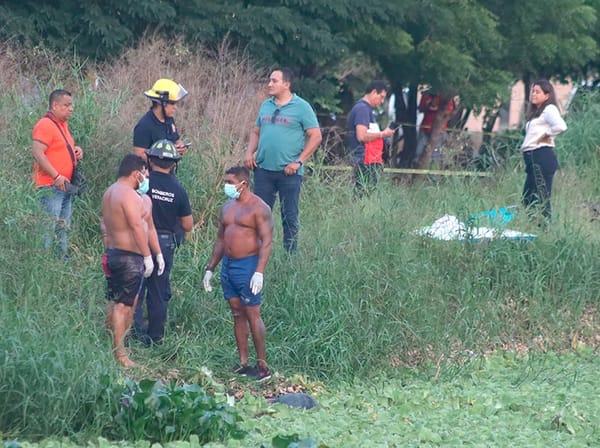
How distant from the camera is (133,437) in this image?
7.83 metres

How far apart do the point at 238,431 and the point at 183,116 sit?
6.75 meters

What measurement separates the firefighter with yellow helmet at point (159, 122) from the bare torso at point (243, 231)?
1460mm

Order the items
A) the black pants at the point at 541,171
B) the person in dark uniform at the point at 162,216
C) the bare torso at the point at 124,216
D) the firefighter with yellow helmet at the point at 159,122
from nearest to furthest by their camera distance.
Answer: the bare torso at the point at 124,216, the person in dark uniform at the point at 162,216, the firefighter with yellow helmet at the point at 159,122, the black pants at the point at 541,171

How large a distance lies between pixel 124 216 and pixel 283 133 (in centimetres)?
248

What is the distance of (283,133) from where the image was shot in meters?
11.6

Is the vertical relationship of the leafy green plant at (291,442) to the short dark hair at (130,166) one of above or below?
below

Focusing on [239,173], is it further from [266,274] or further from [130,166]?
[266,274]

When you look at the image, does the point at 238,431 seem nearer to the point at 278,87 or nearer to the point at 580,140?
the point at 278,87

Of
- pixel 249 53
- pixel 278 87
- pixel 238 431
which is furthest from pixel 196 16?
pixel 238 431

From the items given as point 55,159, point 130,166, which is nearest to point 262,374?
point 130,166

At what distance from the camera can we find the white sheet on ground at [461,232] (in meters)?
12.4

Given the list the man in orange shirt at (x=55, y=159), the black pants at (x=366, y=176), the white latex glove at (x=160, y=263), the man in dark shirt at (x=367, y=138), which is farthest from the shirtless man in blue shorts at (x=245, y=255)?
the man in dark shirt at (x=367, y=138)

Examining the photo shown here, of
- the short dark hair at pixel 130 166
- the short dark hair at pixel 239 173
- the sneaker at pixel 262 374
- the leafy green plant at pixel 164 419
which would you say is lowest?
the sneaker at pixel 262 374

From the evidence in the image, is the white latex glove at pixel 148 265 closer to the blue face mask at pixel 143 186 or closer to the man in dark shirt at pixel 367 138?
the blue face mask at pixel 143 186
